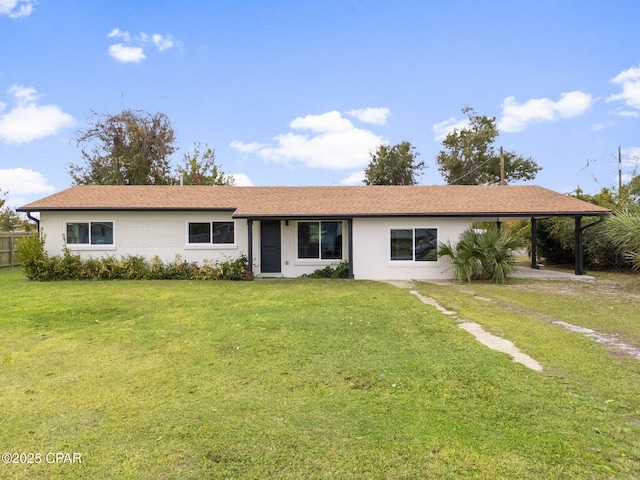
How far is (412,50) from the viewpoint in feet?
57.7

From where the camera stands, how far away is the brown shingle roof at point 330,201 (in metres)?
14.2

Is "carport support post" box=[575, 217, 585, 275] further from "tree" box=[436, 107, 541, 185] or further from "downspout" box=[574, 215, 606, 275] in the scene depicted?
"tree" box=[436, 107, 541, 185]

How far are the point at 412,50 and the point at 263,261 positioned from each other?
11.1 m

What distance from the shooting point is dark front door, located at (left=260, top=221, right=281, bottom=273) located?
15.5 metres

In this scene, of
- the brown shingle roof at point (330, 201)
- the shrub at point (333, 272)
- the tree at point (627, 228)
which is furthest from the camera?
the shrub at point (333, 272)

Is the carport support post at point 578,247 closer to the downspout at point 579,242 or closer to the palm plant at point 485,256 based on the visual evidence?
the downspout at point 579,242

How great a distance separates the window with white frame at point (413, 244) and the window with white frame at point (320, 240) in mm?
2111

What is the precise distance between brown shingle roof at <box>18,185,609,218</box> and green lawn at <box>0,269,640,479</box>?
285 inches

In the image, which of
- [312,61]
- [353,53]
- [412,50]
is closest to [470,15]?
[412,50]

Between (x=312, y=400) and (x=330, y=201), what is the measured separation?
12325 mm

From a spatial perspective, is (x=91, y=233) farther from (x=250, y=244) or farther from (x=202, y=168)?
(x=202, y=168)

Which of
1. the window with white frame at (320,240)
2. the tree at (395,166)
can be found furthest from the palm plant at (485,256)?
the tree at (395,166)

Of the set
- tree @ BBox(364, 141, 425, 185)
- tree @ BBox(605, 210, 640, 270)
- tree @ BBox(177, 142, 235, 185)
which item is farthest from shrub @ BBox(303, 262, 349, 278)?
tree @ BBox(364, 141, 425, 185)

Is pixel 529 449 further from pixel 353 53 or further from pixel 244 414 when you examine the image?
pixel 353 53
